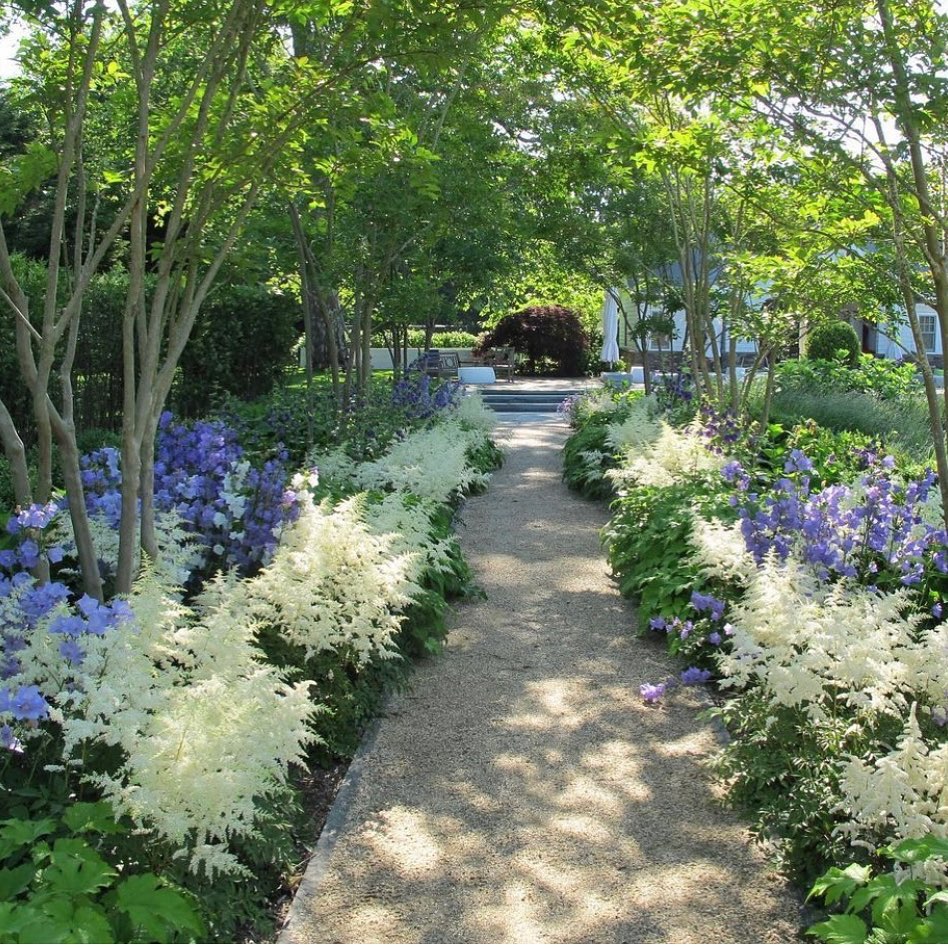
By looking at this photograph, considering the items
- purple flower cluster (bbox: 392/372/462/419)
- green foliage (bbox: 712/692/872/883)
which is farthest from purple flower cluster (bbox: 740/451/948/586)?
purple flower cluster (bbox: 392/372/462/419)

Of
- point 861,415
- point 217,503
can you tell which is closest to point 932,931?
point 217,503

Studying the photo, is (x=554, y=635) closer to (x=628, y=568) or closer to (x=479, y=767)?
(x=628, y=568)

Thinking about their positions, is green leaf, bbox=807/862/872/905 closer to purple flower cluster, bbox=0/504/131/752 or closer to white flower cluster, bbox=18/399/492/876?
white flower cluster, bbox=18/399/492/876

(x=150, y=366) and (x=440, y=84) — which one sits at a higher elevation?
(x=440, y=84)

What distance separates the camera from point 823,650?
A: 11.0 feet

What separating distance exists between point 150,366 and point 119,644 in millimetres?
1646

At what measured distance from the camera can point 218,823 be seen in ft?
8.77

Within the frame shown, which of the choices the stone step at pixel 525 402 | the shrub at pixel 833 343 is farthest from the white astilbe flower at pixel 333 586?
the stone step at pixel 525 402

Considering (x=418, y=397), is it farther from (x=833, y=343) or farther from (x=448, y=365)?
(x=448, y=365)

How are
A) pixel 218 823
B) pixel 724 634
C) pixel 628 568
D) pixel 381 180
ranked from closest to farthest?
pixel 218 823 → pixel 724 634 → pixel 628 568 → pixel 381 180

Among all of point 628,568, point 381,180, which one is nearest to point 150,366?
point 628,568

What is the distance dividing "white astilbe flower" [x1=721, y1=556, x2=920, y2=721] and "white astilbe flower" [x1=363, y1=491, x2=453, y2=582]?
162 cm

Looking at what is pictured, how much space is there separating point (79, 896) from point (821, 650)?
228 centimetres

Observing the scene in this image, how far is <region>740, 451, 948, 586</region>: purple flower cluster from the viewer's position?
15.0ft
